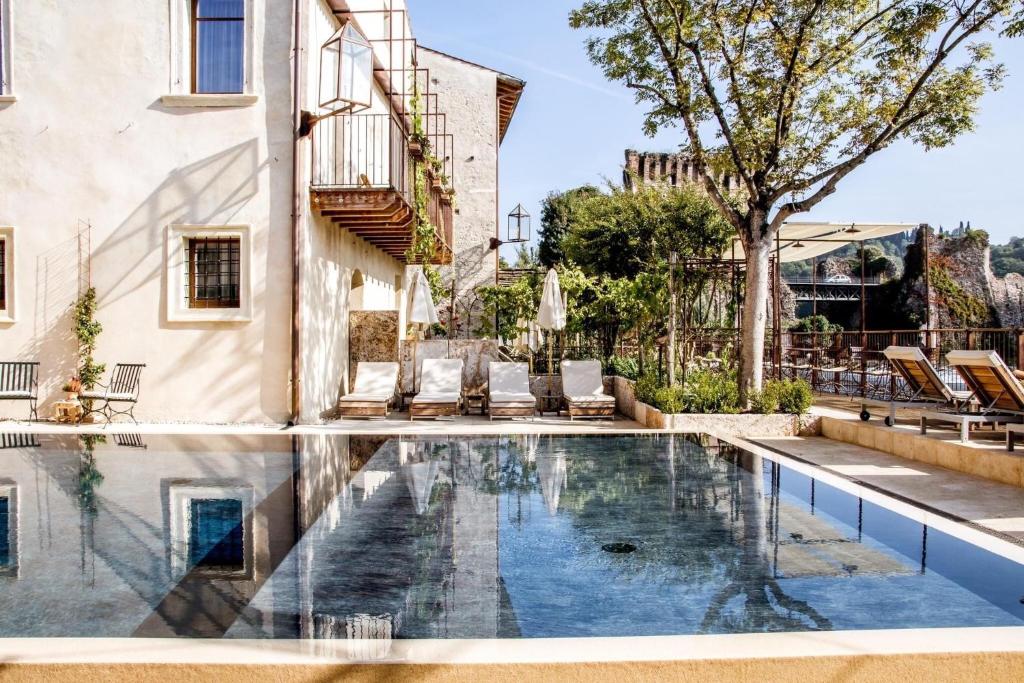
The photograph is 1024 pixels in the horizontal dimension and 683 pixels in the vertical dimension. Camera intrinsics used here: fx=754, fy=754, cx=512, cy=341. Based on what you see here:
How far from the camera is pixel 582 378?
43.1ft

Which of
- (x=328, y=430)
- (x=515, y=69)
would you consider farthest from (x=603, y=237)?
(x=328, y=430)

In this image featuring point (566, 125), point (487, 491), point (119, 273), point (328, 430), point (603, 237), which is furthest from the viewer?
point (566, 125)

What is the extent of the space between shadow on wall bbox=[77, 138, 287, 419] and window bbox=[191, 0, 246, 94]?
111 cm

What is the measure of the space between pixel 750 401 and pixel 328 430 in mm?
6097

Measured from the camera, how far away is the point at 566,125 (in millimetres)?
25453

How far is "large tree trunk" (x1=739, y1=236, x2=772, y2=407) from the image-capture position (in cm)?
1114

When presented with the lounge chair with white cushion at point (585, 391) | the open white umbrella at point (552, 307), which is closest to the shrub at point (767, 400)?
the lounge chair with white cushion at point (585, 391)

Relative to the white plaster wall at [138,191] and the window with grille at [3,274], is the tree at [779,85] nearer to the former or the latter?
the white plaster wall at [138,191]

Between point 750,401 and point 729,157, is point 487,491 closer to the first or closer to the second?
point 750,401

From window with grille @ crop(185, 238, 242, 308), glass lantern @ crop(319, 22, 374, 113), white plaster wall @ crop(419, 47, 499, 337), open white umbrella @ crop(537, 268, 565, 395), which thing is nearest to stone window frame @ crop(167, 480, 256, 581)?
window with grille @ crop(185, 238, 242, 308)

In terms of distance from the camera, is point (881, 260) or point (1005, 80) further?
point (881, 260)

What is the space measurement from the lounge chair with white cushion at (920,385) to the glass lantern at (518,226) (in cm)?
1245

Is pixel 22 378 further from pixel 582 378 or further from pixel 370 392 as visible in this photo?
pixel 582 378

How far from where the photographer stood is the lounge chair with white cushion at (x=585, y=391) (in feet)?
40.7
